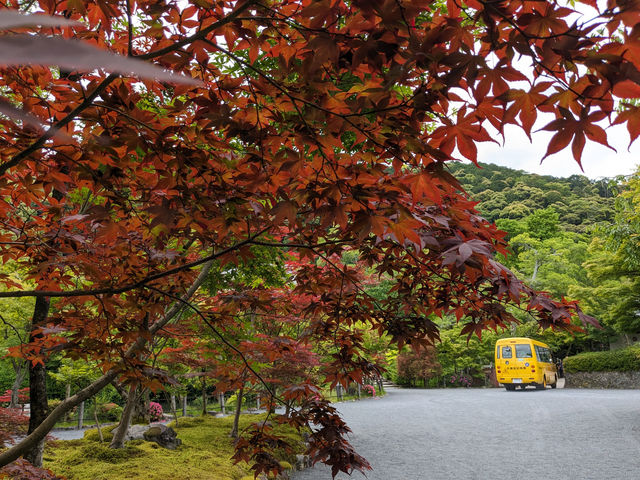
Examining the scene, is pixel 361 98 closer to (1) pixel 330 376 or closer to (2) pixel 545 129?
(2) pixel 545 129

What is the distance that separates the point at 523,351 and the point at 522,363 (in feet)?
1.48

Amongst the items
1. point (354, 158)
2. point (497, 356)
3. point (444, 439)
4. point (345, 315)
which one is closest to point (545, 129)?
point (354, 158)

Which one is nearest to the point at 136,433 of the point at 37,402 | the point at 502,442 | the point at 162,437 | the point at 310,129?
the point at 162,437

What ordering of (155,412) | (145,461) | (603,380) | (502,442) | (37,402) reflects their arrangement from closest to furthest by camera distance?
(37,402)
(145,461)
(502,442)
(155,412)
(603,380)

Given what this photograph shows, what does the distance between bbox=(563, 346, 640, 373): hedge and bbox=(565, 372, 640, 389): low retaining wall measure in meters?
0.16

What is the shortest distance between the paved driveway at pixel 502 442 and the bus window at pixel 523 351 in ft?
14.6

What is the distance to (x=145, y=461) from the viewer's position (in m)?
4.20

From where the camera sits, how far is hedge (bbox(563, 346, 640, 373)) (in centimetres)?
1586

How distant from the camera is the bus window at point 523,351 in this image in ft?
49.6

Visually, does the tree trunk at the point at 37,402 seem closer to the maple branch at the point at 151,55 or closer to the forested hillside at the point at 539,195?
the maple branch at the point at 151,55

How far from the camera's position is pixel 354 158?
1519 mm

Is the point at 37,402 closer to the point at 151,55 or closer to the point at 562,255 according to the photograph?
the point at 151,55

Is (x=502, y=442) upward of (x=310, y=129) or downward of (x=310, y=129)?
downward

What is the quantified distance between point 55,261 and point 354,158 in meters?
1.58
